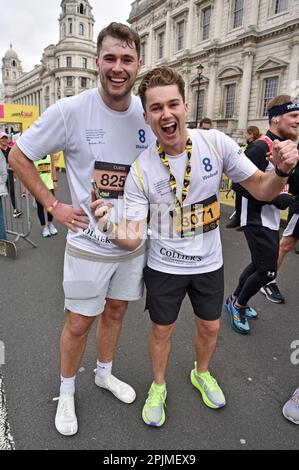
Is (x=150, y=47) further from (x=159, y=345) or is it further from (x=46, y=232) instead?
(x=159, y=345)

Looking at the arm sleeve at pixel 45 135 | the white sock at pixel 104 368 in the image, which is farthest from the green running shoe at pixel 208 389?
the arm sleeve at pixel 45 135

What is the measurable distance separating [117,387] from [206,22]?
3500 centimetres

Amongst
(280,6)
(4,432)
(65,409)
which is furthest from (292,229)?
(280,6)

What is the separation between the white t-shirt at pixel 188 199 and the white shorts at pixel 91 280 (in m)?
0.18

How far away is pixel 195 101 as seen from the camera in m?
31.5

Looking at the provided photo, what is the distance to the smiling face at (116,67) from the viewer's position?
1.70m

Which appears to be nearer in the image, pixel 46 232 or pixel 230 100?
pixel 46 232

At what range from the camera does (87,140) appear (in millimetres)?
1812

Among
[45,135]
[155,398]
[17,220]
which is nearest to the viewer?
[45,135]

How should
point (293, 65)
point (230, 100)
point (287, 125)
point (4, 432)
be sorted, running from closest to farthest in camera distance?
point (4, 432)
point (287, 125)
point (293, 65)
point (230, 100)

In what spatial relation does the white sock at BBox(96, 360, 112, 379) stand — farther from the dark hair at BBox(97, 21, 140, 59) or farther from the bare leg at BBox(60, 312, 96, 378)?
the dark hair at BBox(97, 21, 140, 59)

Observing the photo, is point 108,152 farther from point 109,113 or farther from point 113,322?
point 113,322

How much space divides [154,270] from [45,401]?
123cm

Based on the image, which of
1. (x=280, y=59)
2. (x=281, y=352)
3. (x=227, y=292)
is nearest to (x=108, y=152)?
(x=281, y=352)
